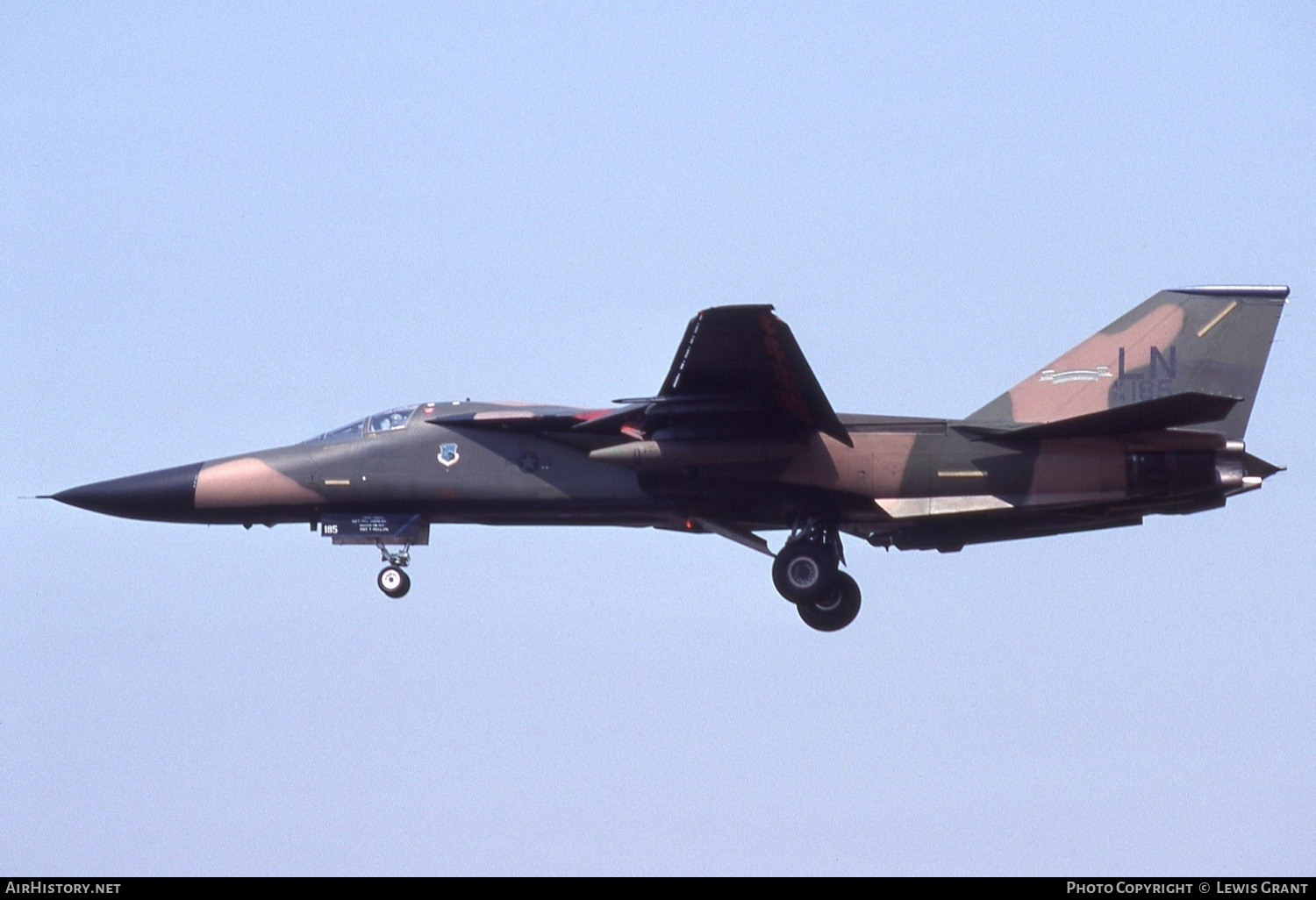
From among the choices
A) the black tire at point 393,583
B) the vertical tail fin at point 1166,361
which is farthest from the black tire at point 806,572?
the black tire at point 393,583

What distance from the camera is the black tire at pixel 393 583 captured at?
24938 millimetres

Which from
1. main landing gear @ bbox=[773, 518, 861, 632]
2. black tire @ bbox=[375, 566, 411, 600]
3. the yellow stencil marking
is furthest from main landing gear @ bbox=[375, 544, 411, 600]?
the yellow stencil marking

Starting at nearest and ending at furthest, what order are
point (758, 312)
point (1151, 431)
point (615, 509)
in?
1. point (758, 312)
2. point (1151, 431)
3. point (615, 509)

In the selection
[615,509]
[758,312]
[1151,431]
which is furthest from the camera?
[615,509]

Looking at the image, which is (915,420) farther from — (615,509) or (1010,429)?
(615,509)

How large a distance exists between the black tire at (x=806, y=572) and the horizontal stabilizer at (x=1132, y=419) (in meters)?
2.39

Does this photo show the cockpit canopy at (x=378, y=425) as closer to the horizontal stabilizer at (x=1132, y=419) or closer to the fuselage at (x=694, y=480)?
the fuselage at (x=694, y=480)

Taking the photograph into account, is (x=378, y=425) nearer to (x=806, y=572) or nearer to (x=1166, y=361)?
(x=806, y=572)

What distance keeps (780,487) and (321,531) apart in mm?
6246

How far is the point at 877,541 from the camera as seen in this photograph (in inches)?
985

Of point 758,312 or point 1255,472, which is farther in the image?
point 1255,472

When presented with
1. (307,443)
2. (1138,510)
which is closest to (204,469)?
(307,443)

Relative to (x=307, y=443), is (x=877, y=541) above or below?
below

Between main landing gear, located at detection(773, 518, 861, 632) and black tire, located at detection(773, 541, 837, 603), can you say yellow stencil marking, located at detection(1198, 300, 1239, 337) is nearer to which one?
main landing gear, located at detection(773, 518, 861, 632)
